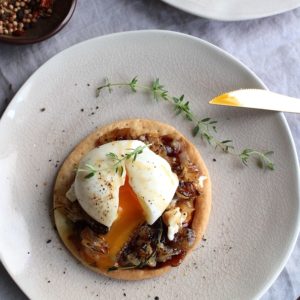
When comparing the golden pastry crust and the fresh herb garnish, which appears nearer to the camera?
the fresh herb garnish

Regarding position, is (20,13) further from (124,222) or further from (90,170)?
(124,222)

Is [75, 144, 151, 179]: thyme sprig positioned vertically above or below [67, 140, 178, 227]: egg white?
above

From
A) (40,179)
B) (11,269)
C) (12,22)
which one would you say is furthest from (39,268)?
(12,22)

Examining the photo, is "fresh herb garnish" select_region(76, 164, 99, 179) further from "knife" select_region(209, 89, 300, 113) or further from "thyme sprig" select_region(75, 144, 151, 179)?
"knife" select_region(209, 89, 300, 113)

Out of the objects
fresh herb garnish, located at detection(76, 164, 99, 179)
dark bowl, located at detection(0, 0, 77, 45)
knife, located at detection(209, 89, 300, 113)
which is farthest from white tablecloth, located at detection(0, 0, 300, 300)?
fresh herb garnish, located at detection(76, 164, 99, 179)

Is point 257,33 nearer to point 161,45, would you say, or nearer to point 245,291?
point 161,45

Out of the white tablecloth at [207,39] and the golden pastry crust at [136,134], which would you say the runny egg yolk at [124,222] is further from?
the white tablecloth at [207,39]

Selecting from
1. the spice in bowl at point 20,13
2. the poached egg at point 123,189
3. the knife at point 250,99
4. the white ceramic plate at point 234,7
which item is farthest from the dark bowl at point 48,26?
the knife at point 250,99
